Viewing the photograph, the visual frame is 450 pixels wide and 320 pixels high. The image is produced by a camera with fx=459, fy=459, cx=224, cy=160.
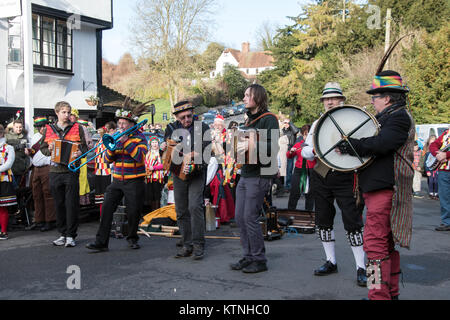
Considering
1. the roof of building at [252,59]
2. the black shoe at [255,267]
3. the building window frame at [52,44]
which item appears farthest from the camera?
the roof of building at [252,59]

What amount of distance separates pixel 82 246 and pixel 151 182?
109 inches

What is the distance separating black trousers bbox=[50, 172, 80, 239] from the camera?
22.5 ft

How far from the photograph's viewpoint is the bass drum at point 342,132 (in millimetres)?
4152

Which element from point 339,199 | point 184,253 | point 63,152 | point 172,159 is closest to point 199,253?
point 184,253

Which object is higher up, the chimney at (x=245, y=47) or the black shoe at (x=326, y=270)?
the chimney at (x=245, y=47)

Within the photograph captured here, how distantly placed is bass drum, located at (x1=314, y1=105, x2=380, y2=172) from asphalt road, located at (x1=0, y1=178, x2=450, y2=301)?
1.37 m

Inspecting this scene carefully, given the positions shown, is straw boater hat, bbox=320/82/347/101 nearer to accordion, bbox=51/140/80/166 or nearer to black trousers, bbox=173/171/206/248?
black trousers, bbox=173/171/206/248

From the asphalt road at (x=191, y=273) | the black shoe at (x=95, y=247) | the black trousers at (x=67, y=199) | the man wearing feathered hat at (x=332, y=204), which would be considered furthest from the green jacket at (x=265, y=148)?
the black trousers at (x=67, y=199)

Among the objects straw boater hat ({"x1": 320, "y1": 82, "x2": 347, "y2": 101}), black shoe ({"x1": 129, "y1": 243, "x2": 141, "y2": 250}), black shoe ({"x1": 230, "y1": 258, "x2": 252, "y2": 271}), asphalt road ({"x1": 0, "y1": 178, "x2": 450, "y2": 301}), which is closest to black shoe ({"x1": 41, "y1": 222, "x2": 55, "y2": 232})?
asphalt road ({"x1": 0, "y1": 178, "x2": 450, "y2": 301})

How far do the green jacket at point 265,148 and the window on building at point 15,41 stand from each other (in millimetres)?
13735

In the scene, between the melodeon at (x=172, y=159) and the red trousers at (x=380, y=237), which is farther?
the melodeon at (x=172, y=159)

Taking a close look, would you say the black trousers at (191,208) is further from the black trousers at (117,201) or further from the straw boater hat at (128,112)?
the straw boater hat at (128,112)
